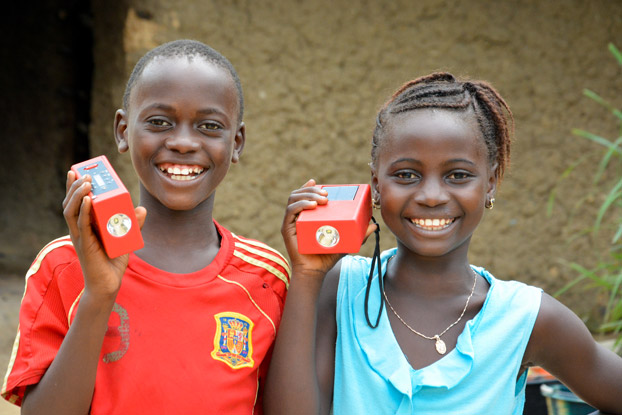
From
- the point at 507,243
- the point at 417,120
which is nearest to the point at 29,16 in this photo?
the point at 507,243

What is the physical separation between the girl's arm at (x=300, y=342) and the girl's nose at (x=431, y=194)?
0.15 metres

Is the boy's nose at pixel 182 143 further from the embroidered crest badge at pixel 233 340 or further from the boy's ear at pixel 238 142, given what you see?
the embroidered crest badge at pixel 233 340

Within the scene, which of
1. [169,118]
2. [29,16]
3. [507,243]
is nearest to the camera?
[169,118]

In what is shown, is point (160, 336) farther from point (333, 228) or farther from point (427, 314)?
point (427, 314)

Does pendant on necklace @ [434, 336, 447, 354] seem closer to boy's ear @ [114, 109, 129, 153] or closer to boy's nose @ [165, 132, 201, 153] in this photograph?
boy's nose @ [165, 132, 201, 153]

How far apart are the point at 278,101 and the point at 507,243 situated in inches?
59.0

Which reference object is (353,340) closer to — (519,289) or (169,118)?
(519,289)

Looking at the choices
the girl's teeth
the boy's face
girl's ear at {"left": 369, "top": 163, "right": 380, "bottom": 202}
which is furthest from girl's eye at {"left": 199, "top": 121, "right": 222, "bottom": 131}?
the girl's teeth

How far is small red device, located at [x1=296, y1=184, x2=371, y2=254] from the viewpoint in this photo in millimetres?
1757

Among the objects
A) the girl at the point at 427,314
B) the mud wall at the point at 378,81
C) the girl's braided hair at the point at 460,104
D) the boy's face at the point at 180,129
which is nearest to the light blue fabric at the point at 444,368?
the girl at the point at 427,314

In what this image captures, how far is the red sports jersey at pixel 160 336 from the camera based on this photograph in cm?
170

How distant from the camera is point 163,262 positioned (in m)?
1.88

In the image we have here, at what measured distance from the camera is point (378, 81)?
12.9ft

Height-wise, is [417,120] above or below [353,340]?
above
